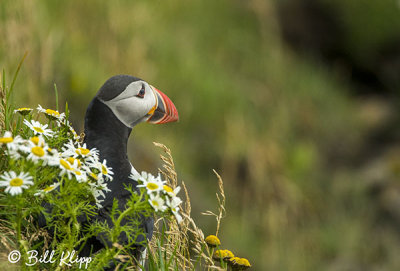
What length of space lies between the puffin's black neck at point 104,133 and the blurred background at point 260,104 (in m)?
1.53

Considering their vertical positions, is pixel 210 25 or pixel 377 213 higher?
pixel 210 25

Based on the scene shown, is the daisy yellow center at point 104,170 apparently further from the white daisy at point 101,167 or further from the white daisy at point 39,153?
the white daisy at point 39,153

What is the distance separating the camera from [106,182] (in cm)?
179

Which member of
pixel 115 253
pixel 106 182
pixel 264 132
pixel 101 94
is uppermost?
pixel 101 94

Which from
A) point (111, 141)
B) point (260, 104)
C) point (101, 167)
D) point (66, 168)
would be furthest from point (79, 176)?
point (260, 104)

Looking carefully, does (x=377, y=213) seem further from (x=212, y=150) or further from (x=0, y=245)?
(x=0, y=245)

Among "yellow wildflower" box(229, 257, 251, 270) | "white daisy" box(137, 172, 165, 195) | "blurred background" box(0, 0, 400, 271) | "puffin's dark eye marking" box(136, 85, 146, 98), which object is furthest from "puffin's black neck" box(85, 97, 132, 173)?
"blurred background" box(0, 0, 400, 271)

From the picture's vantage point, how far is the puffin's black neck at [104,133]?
1842 millimetres

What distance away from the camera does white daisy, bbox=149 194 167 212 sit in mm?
1559

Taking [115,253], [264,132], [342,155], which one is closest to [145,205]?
[115,253]

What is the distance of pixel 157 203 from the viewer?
5.17 feet

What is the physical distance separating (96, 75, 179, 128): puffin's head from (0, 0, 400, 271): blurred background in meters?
1.54

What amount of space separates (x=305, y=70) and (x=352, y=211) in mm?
2943

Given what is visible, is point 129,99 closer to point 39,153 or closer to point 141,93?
point 141,93
